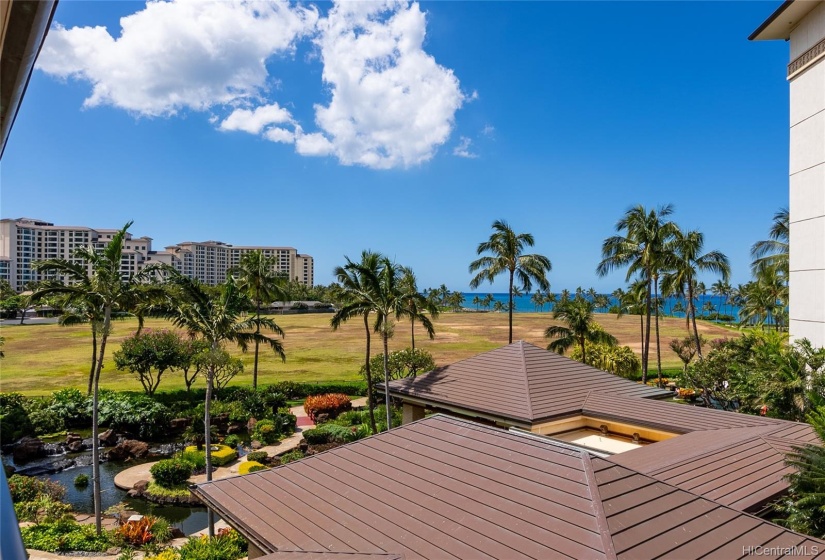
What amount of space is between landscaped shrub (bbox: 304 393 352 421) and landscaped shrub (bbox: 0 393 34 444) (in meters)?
14.8

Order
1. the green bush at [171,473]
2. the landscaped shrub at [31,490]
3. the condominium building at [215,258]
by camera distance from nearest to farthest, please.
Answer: the landscaped shrub at [31,490] → the green bush at [171,473] → the condominium building at [215,258]

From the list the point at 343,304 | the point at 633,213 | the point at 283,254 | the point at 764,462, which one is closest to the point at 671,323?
the point at 633,213

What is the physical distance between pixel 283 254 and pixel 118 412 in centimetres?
14931

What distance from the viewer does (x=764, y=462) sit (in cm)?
1041

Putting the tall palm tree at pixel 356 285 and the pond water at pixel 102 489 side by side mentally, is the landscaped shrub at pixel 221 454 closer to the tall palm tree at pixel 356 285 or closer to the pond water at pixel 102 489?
the pond water at pixel 102 489

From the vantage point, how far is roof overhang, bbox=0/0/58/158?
1.13m

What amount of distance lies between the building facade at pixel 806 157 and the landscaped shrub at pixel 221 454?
23.7 m

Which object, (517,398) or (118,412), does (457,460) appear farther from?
(118,412)

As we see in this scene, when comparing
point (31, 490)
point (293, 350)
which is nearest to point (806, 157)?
point (31, 490)

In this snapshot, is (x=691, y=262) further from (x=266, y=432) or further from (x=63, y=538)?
(x=63, y=538)

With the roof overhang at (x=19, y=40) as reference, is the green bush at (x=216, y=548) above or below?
below

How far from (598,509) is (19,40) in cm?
725

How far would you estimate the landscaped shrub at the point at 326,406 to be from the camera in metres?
30.2

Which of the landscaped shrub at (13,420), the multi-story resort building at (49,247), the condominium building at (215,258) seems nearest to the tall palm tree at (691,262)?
the landscaped shrub at (13,420)
